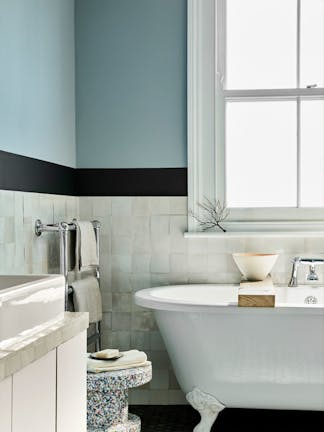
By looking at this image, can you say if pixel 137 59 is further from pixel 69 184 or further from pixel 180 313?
pixel 180 313

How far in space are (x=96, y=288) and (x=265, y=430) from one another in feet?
3.89

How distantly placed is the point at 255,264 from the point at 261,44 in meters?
1.31

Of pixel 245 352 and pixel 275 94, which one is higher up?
pixel 275 94

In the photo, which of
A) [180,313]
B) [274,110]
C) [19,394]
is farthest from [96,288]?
[19,394]

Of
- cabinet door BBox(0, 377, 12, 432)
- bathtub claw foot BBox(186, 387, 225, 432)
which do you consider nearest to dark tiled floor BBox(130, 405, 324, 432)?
bathtub claw foot BBox(186, 387, 225, 432)

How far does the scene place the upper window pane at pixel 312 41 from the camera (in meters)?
4.50

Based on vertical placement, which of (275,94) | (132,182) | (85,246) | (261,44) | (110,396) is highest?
(261,44)

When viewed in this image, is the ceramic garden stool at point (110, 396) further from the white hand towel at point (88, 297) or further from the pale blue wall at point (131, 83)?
the pale blue wall at point (131, 83)

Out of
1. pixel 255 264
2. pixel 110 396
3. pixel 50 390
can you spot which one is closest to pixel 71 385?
pixel 50 390

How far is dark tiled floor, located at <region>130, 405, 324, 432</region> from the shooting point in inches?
162

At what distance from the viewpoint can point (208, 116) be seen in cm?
452

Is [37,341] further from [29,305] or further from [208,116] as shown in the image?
[208,116]

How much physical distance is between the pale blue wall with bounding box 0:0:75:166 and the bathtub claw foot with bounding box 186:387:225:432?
54.7 inches

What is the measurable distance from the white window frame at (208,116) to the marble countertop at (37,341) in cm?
218
